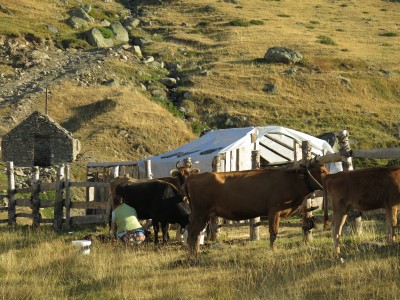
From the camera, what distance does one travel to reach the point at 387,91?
55969 millimetres

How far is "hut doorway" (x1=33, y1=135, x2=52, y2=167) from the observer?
124 feet

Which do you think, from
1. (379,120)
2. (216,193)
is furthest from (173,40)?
(216,193)

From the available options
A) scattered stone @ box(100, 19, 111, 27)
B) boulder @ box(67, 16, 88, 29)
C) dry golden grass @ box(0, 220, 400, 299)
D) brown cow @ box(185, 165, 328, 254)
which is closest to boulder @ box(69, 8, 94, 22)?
scattered stone @ box(100, 19, 111, 27)

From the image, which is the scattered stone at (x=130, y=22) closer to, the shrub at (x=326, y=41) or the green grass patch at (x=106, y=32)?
the green grass patch at (x=106, y=32)

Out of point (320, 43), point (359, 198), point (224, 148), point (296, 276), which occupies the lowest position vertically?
point (296, 276)

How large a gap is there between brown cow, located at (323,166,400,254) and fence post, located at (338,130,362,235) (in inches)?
72.6

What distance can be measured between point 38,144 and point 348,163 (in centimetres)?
2686

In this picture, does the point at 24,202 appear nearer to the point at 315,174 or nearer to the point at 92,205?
the point at 92,205

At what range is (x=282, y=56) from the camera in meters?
60.9

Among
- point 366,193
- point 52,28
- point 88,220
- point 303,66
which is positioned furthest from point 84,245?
point 52,28

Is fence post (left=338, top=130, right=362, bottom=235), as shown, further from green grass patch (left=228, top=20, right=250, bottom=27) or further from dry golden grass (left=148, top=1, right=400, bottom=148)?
green grass patch (left=228, top=20, right=250, bottom=27)

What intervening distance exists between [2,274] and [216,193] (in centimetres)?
367

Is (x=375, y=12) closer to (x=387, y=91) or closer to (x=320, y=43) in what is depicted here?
(x=320, y=43)

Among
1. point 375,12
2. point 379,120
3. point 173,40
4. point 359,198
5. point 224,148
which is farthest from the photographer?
point 375,12
